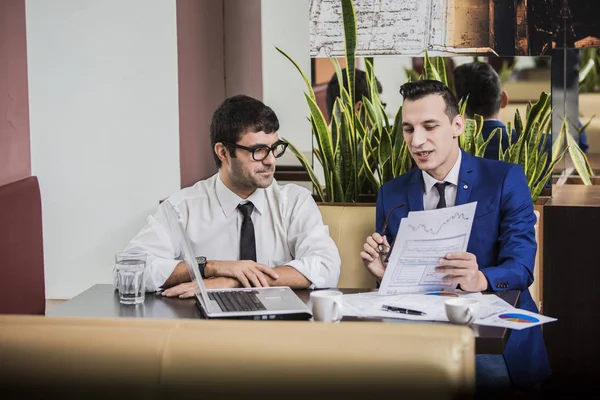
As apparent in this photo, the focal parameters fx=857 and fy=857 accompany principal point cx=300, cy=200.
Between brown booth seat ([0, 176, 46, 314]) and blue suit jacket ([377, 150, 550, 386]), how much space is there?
1.23 m

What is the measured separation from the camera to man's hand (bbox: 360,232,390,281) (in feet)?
8.07

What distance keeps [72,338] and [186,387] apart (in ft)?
0.60

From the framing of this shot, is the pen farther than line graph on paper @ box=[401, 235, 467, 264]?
No

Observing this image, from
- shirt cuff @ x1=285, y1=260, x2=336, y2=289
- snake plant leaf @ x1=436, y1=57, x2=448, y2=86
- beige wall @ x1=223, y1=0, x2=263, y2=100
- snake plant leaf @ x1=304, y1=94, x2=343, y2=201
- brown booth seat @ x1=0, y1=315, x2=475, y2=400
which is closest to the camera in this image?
brown booth seat @ x1=0, y1=315, x2=475, y2=400

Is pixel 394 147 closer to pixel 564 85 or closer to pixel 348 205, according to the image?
pixel 348 205

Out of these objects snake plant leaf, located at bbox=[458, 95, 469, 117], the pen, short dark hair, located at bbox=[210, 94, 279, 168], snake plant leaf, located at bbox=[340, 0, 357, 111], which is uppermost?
snake plant leaf, located at bbox=[340, 0, 357, 111]

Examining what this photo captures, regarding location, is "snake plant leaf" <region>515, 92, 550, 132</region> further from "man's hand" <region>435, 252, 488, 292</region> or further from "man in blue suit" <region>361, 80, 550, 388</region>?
"man's hand" <region>435, 252, 488, 292</region>

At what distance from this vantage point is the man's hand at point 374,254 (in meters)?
2.46

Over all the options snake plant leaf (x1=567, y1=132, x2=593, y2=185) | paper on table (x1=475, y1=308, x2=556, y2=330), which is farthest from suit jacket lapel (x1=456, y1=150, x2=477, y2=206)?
snake plant leaf (x1=567, y1=132, x2=593, y2=185)

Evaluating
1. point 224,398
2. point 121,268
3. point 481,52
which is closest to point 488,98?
point 481,52

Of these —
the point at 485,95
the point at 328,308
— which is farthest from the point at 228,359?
the point at 485,95

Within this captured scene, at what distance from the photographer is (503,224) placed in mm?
2633

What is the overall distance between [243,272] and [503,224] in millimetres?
816

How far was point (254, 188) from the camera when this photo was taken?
283 centimetres
